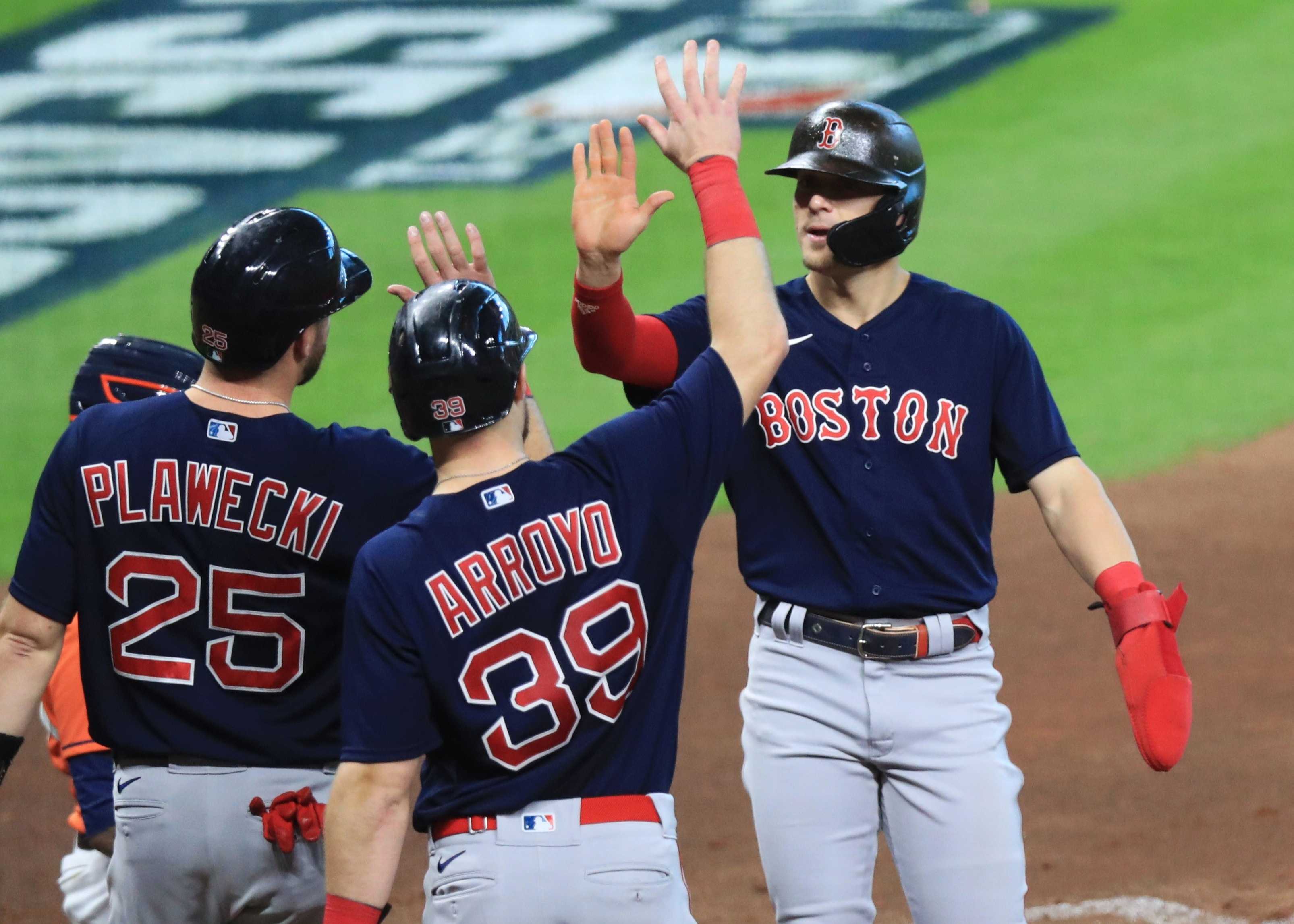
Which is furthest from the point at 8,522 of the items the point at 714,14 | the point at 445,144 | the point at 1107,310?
the point at 714,14

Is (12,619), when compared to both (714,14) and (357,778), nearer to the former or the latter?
(357,778)

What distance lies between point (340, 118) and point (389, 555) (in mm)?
11538

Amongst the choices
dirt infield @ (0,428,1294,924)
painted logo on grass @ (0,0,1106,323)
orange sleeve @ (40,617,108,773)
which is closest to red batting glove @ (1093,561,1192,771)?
dirt infield @ (0,428,1294,924)

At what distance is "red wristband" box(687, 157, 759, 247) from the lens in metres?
2.96

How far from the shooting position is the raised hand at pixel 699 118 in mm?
3023

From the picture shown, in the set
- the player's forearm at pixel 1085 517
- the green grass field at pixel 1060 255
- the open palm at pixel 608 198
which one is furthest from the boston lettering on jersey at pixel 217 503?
the green grass field at pixel 1060 255

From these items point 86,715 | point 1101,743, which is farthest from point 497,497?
point 1101,743

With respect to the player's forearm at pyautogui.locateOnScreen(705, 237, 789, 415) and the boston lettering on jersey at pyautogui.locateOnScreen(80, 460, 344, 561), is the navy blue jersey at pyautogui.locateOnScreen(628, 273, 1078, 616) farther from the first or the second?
the boston lettering on jersey at pyautogui.locateOnScreen(80, 460, 344, 561)

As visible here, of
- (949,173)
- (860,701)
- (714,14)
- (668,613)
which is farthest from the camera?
(714,14)

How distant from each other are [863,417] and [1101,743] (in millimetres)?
2998

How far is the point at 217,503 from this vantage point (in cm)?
305

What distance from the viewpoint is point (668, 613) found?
115 inches

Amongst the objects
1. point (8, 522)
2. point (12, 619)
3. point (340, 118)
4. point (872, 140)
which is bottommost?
point (8, 522)

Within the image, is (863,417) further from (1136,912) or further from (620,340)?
(1136,912)
